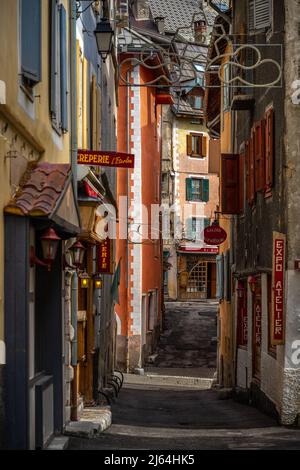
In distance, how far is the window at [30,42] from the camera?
1018 cm

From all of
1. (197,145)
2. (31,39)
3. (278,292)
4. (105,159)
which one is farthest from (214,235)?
(197,145)

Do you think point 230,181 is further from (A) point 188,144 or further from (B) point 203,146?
(B) point 203,146

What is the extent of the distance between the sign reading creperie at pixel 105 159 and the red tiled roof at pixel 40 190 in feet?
12.8

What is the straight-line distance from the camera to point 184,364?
35.8 m

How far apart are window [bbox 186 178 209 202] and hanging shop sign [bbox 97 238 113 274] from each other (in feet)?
115

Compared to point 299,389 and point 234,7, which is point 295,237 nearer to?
point 299,389

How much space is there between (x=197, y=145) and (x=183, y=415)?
121ft

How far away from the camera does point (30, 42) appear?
408 inches

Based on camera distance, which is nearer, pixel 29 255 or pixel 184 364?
pixel 29 255

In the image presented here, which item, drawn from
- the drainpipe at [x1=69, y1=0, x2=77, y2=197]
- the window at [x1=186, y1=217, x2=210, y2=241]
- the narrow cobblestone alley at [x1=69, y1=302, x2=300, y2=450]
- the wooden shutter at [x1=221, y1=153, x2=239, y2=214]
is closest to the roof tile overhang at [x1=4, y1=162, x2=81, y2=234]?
the drainpipe at [x1=69, y1=0, x2=77, y2=197]

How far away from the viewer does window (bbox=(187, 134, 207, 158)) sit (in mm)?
54934

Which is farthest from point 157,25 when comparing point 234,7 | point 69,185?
point 69,185
